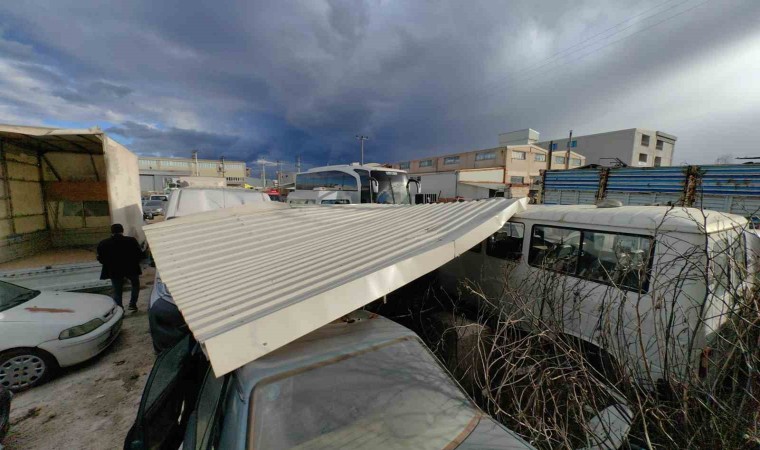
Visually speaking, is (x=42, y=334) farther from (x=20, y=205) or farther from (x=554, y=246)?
(x=554, y=246)

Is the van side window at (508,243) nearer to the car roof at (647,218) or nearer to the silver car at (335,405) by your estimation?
the car roof at (647,218)

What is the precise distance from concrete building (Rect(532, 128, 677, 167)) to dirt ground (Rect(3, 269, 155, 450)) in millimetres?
48153

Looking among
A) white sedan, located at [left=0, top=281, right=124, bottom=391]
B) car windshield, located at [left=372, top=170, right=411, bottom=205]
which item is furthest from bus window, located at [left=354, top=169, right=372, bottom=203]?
white sedan, located at [left=0, top=281, right=124, bottom=391]

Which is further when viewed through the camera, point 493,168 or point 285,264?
point 493,168

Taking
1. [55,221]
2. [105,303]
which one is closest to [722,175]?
[105,303]

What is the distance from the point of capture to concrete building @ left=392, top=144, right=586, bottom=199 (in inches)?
1086

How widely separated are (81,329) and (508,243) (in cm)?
626

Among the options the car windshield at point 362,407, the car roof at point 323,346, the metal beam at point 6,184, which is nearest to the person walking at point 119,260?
the metal beam at point 6,184

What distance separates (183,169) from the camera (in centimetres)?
5075

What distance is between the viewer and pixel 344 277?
187 centimetres

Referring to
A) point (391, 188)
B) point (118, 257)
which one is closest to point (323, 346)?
point (118, 257)

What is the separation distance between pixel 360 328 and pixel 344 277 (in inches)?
28.4

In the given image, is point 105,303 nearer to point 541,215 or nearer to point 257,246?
point 257,246

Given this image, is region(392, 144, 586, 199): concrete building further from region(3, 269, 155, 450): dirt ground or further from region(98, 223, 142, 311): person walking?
region(3, 269, 155, 450): dirt ground
